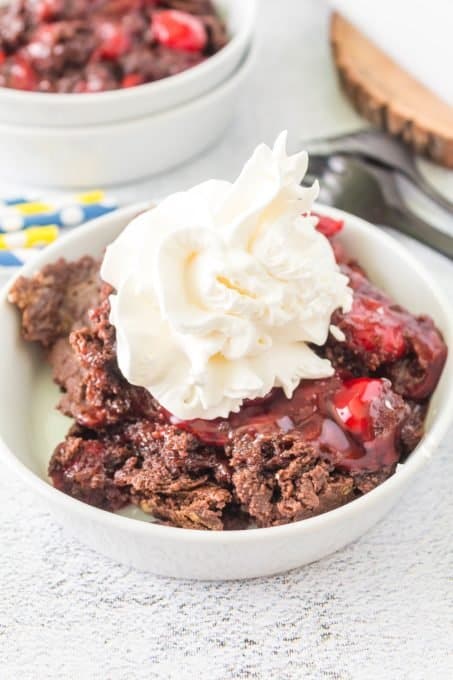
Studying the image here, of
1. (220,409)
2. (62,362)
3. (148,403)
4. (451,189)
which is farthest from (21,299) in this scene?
(451,189)

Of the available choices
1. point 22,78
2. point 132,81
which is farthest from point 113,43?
point 22,78

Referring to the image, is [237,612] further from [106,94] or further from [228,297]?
[106,94]

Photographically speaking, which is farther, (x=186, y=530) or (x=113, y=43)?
(x=113, y=43)

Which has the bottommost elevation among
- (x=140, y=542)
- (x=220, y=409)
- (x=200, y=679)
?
(x=200, y=679)

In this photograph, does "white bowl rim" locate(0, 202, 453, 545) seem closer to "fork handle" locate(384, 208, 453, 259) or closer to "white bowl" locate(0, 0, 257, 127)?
"fork handle" locate(384, 208, 453, 259)

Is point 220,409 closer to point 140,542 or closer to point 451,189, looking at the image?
point 140,542
